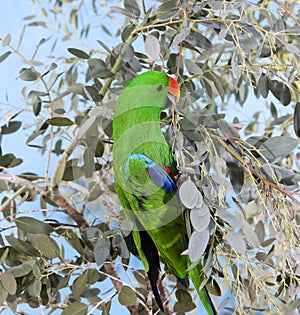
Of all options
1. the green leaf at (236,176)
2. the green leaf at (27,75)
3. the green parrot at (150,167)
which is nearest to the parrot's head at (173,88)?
the green parrot at (150,167)

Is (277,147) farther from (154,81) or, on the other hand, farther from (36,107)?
(36,107)

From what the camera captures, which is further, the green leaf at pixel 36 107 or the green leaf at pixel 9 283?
the green leaf at pixel 36 107

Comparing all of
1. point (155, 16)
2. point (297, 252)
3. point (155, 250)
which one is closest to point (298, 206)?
point (297, 252)

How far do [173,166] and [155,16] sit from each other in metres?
0.20

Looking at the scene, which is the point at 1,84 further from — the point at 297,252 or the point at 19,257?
the point at 297,252

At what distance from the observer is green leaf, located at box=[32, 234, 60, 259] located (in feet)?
2.32

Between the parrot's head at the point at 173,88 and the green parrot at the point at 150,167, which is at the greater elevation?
the parrot's head at the point at 173,88

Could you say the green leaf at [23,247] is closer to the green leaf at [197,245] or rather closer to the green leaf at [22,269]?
the green leaf at [22,269]

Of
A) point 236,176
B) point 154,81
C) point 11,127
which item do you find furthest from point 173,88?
point 11,127

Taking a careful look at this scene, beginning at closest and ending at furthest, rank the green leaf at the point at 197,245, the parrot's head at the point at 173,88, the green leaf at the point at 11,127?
the green leaf at the point at 197,245 < the parrot's head at the point at 173,88 < the green leaf at the point at 11,127

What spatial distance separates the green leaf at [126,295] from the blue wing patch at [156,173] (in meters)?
0.18

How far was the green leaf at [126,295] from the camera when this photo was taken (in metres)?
0.70

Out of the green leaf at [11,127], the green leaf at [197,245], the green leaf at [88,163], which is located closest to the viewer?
the green leaf at [197,245]

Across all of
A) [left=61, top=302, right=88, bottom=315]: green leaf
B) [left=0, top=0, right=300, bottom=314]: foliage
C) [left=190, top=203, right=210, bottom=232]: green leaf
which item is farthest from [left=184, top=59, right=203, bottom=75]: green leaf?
[left=61, top=302, right=88, bottom=315]: green leaf
